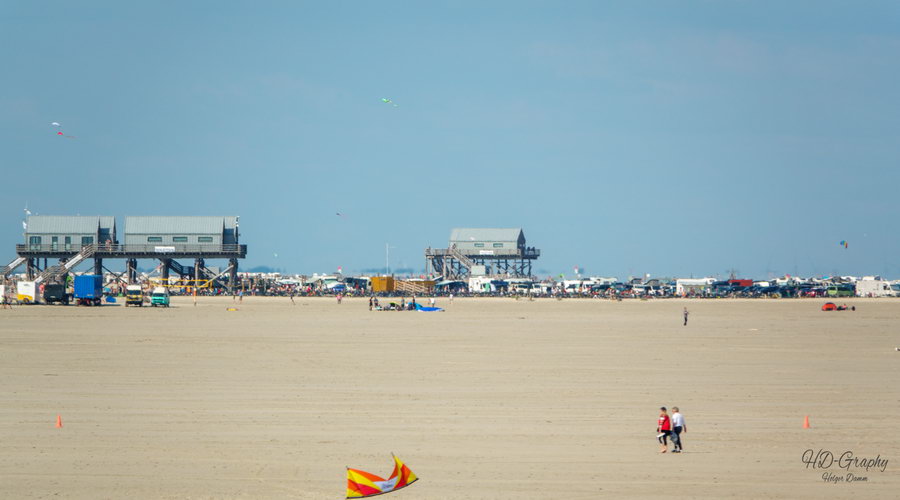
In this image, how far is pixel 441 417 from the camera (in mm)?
20594

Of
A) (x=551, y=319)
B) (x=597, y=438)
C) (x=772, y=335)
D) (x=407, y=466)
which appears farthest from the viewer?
(x=551, y=319)

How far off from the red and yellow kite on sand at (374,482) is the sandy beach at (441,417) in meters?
0.30

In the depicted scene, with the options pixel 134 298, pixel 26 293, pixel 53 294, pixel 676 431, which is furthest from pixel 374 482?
pixel 53 294

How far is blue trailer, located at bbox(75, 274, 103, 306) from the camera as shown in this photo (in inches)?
2938

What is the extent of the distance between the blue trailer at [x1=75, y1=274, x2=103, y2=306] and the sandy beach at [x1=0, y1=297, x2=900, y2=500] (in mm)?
36385

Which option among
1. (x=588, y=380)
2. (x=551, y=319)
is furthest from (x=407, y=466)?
(x=551, y=319)

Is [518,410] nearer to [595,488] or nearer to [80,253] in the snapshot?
[595,488]

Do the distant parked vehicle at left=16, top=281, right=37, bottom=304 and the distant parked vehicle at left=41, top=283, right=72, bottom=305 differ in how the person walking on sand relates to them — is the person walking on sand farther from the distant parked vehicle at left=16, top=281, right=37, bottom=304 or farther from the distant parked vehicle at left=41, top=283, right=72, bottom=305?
the distant parked vehicle at left=16, top=281, right=37, bottom=304

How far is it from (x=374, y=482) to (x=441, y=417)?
18.9 ft

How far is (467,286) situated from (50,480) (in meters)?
119

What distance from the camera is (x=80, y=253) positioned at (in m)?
108

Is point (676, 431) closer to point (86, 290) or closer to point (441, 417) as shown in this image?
point (441, 417)

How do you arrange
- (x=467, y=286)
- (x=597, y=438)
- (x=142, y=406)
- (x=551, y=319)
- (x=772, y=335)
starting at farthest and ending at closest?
1. (x=467, y=286)
2. (x=551, y=319)
3. (x=772, y=335)
4. (x=142, y=406)
5. (x=597, y=438)

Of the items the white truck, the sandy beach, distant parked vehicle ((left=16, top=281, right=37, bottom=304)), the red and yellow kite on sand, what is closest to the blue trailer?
distant parked vehicle ((left=16, top=281, right=37, bottom=304))
